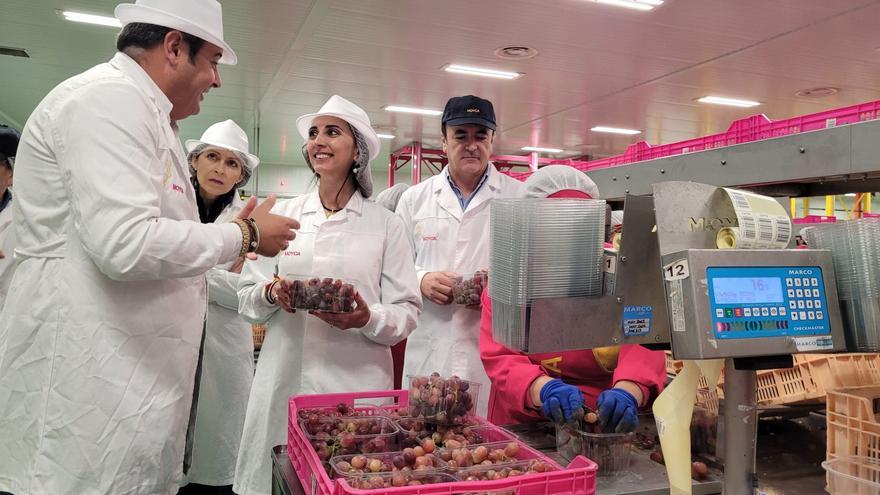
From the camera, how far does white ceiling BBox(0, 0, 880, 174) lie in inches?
238

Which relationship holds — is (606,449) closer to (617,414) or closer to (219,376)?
(617,414)

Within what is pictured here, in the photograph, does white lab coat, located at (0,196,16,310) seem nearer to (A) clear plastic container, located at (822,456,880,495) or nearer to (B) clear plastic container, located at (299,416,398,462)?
(B) clear plastic container, located at (299,416,398,462)

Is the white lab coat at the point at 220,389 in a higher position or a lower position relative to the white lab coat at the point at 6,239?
lower

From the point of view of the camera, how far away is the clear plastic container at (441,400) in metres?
1.43

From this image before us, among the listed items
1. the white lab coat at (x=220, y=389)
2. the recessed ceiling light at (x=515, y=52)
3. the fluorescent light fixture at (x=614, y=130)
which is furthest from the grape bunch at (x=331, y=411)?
the fluorescent light fixture at (x=614, y=130)

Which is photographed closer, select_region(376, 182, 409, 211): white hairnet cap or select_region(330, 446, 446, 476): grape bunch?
select_region(330, 446, 446, 476): grape bunch

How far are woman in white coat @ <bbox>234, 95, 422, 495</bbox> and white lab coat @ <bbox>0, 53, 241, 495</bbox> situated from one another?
2.31 feet

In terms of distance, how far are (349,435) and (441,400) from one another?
8.8 inches

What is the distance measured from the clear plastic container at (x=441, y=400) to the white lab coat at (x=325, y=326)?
82 cm

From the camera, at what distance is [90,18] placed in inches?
252

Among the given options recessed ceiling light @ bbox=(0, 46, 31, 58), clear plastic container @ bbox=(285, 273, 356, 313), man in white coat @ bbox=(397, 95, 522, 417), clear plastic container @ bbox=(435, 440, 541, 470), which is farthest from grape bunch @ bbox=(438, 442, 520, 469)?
recessed ceiling light @ bbox=(0, 46, 31, 58)

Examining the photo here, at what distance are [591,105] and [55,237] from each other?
9.00 m

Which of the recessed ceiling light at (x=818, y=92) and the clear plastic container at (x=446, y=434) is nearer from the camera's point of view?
the clear plastic container at (x=446, y=434)

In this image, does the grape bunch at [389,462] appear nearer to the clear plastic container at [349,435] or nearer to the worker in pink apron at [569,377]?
the clear plastic container at [349,435]
